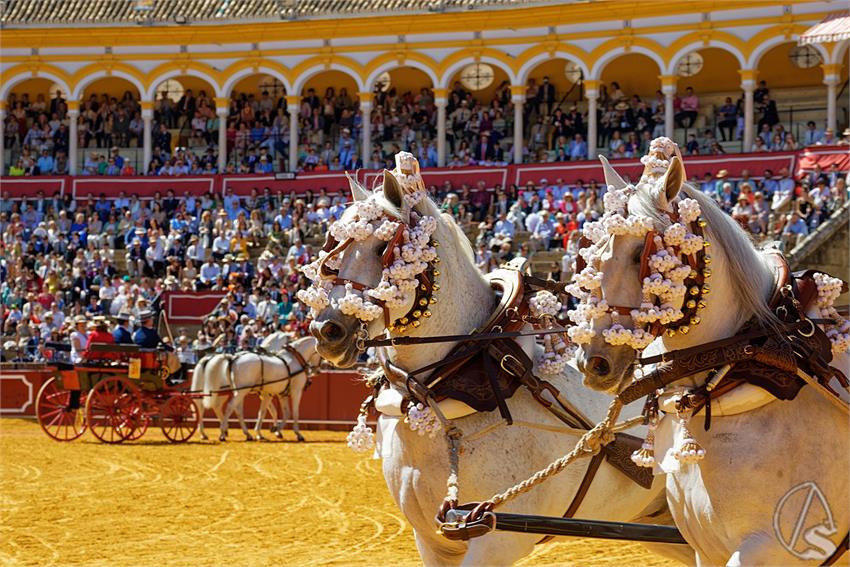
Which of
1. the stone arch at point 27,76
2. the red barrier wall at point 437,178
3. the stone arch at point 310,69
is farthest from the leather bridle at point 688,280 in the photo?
the stone arch at point 27,76

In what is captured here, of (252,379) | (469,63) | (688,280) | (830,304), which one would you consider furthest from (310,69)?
(688,280)

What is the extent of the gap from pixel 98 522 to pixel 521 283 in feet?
20.6

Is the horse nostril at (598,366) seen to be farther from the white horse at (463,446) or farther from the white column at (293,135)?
the white column at (293,135)

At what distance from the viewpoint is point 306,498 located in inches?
494

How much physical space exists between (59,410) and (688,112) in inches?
690

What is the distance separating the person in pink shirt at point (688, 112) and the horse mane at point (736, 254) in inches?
1076

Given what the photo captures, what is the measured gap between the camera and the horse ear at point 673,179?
4316 millimetres

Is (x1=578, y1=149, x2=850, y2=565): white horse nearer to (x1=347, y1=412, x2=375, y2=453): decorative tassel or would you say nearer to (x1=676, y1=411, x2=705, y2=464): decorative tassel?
(x1=676, y1=411, x2=705, y2=464): decorative tassel

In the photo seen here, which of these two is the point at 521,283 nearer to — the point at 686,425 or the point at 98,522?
the point at 686,425

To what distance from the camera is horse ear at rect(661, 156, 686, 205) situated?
4.32 m

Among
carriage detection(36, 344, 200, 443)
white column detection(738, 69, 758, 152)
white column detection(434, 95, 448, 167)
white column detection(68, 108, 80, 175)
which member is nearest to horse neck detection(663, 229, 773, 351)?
carriage detection(36, 344, 200, 443)

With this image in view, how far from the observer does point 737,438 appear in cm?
430

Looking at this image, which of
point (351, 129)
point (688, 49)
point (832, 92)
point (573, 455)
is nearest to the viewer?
point (573, 455)

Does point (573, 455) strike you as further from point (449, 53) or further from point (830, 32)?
point (449, 53)
